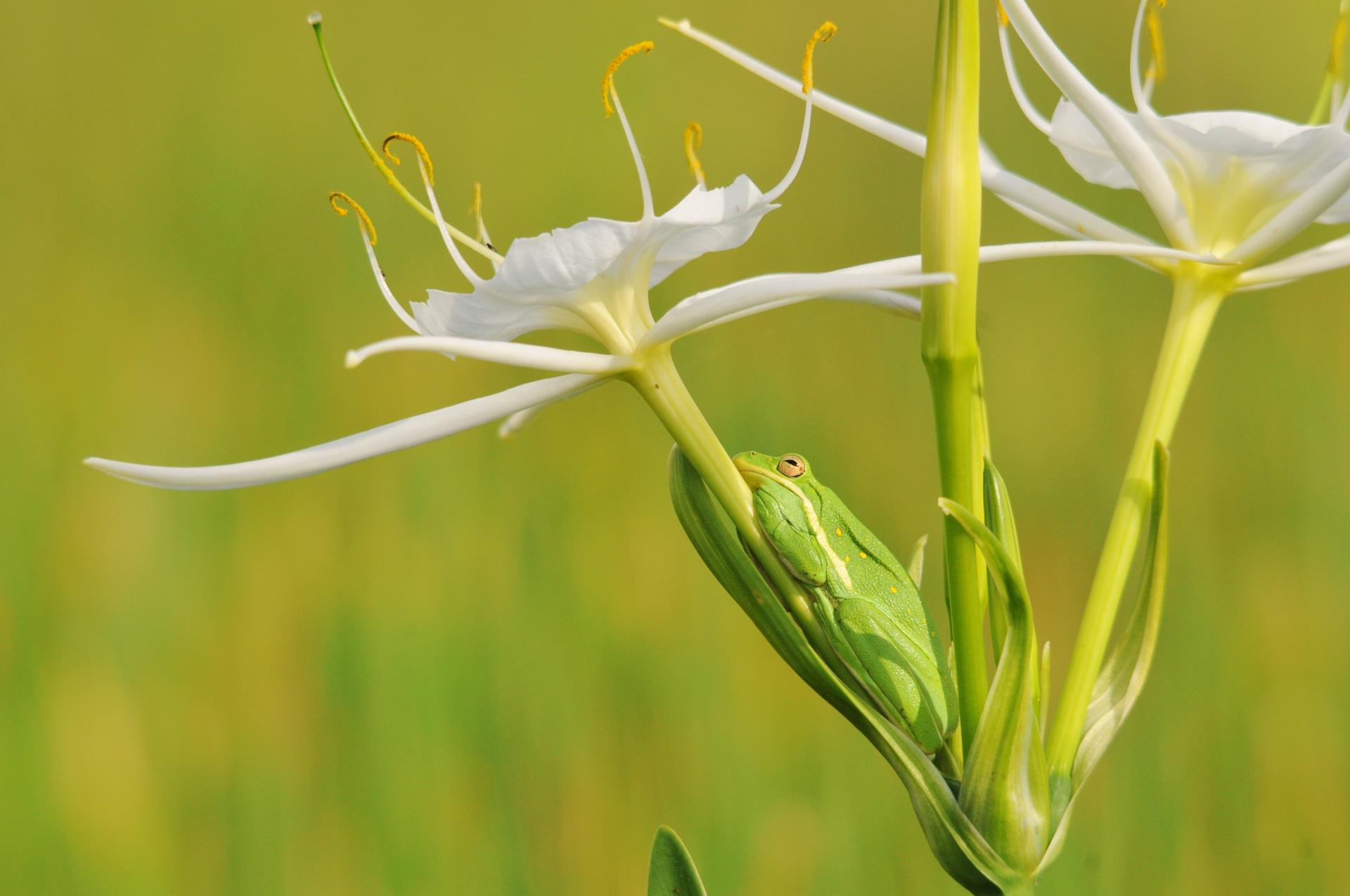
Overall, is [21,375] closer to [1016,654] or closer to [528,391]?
[528,391]

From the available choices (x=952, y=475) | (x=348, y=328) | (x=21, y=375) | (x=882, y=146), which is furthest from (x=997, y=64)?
(x=952, y=475)

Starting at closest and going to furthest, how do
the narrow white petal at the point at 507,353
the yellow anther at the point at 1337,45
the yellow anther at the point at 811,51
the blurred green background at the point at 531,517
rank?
the narrow white petal at the point at 507,353, the yellow anther at the point at 811,51, the yellow anther at the point at 1337,45, the blurred green background at the point at 531,517

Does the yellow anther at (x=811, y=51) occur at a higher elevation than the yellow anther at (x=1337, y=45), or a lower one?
lower

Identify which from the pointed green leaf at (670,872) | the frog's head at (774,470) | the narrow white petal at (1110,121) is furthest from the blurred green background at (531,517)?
the narrow white petal at (1110,121)

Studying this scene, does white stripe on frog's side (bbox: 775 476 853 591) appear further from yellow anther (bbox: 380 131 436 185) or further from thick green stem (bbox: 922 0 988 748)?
yellow anther (bbox: 380 131 436 185)

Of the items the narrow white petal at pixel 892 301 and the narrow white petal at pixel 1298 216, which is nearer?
the narrow white petal at pixel 1298 216

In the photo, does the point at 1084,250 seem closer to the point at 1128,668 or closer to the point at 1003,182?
the point at 1003,182

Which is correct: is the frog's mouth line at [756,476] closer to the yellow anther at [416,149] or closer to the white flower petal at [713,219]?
the white flower petal at [713,219]

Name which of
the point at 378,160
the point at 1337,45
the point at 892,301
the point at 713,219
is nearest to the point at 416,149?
the point at 378,160
